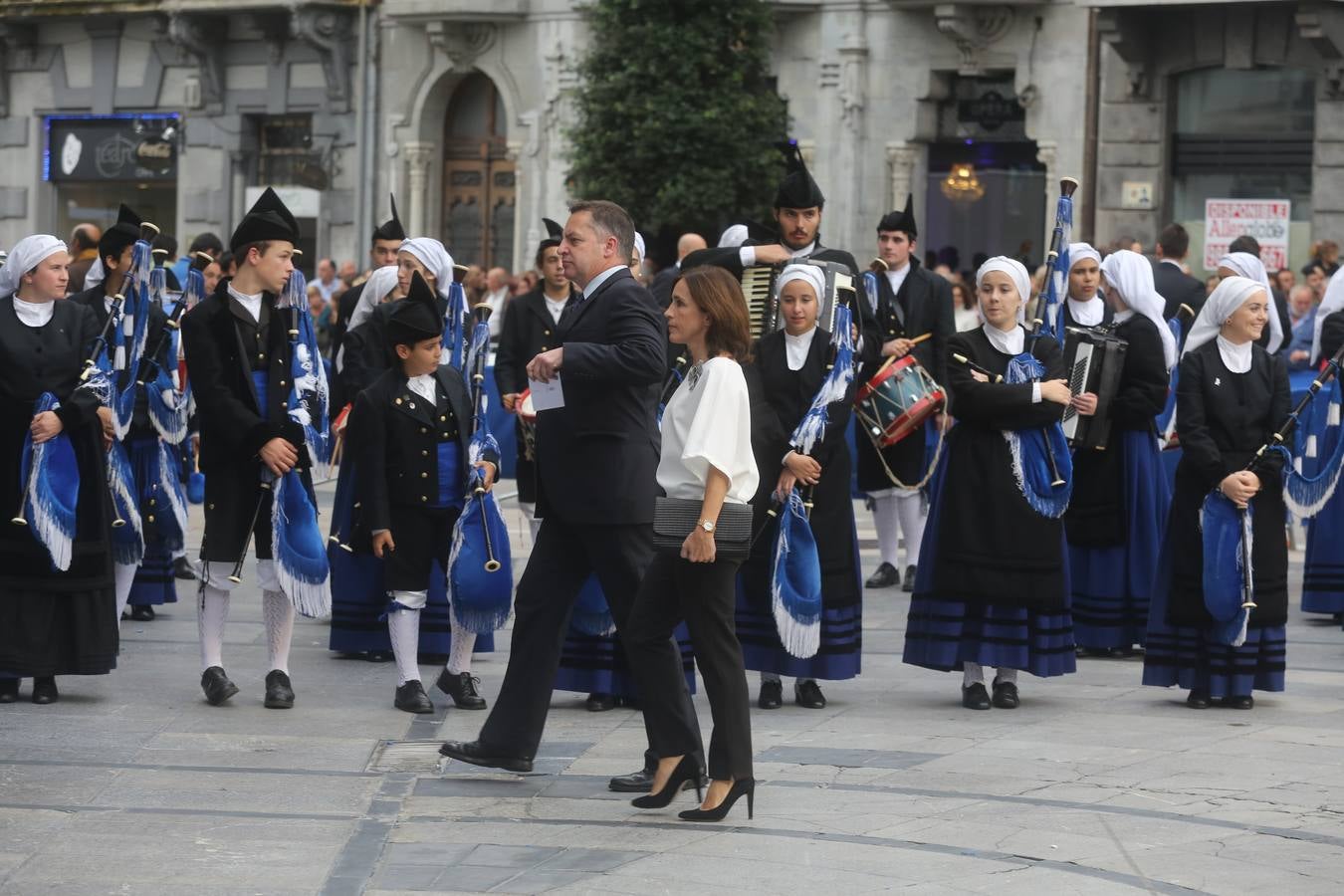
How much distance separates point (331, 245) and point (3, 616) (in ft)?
73.8

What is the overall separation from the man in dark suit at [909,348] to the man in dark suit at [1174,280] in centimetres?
138

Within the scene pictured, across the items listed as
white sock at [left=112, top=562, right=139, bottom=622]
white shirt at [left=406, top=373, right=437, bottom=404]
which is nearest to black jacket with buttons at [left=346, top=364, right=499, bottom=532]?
white shirt at [left=406, top=373, right=437, bottom=404]

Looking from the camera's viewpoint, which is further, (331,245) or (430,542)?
(331,245)

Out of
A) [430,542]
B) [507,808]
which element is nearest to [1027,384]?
[430,542]

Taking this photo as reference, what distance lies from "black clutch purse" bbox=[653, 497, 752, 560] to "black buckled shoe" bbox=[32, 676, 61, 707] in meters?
3.36

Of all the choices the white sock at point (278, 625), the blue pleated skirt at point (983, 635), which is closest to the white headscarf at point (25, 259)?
the white sock at point (278, 625)

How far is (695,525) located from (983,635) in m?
2.78

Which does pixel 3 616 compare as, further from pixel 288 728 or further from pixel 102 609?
pixel 288 728

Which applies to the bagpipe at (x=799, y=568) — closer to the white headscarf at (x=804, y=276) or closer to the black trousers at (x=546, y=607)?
the white headscarf at (x=804, y=276)

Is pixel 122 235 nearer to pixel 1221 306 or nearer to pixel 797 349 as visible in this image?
pixel 797 349

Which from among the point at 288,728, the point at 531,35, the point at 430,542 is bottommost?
the point at 288,728

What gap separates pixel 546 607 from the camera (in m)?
8.61

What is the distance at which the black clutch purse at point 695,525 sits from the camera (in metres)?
7.98

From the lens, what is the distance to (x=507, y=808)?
8266 millimetres
